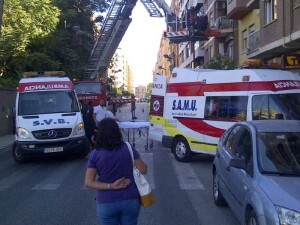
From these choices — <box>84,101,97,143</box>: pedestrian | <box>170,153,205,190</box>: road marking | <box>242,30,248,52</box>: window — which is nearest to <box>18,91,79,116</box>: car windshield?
<box>84,101,97,143</box>: pedestrian

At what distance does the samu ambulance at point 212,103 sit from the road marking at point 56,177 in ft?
9.66

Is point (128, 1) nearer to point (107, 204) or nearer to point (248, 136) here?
point (248, 136)

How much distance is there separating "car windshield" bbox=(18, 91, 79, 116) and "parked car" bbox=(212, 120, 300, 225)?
737 centimetres

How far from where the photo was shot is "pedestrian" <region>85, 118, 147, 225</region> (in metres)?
3.77

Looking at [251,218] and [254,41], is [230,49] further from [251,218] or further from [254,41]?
[251,218]

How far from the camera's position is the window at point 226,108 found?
10688mm

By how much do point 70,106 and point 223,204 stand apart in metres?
7.15

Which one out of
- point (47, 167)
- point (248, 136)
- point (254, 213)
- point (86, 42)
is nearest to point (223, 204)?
point (248, 136)

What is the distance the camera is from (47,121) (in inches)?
478

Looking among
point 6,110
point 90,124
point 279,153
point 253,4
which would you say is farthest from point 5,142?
point 253,4

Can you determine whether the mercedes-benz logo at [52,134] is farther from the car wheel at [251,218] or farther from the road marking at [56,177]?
the car wheel at [251,218]

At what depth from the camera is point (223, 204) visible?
7160mm

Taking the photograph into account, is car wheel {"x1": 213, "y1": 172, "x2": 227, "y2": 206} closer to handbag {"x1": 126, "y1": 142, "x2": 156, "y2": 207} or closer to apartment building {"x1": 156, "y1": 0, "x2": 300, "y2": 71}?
handbag {"x1": 126, "y1": 142, "x2": 156, "y2": 207}

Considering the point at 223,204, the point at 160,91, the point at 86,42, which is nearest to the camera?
the point at 223,204
